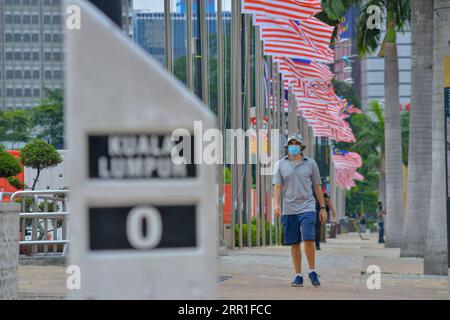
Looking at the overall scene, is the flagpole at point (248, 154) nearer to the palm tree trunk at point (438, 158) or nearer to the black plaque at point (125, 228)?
the palm tree trunk at point (438, 158)

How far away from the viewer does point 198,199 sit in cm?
379

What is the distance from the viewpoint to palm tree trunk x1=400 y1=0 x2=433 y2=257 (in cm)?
2219

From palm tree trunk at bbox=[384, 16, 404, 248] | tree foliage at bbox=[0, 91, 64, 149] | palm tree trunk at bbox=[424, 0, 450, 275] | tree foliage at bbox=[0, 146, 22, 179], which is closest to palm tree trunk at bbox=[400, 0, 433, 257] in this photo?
palm tree trunk at bbox=[424, 0, 450, 275]

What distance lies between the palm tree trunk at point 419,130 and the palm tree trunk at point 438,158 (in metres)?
6.04

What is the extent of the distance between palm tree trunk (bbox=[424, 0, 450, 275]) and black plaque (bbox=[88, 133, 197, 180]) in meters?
11.9

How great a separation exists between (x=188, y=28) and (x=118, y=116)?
1906 centimetres

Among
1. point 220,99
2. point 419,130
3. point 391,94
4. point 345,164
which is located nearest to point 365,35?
point 391,94

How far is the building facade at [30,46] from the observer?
549 ft

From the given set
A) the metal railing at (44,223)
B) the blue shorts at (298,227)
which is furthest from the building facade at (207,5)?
the blue shorts at (298,227)

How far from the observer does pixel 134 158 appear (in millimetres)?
3807

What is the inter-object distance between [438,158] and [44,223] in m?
6.17

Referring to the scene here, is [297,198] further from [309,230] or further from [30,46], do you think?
[30,46]
